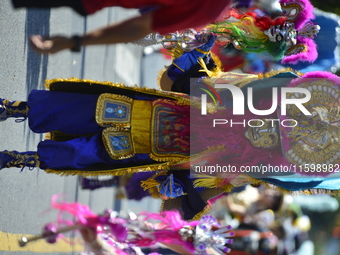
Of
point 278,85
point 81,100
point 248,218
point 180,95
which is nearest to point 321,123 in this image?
point 278,85

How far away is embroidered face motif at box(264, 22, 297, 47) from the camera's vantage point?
2256mm

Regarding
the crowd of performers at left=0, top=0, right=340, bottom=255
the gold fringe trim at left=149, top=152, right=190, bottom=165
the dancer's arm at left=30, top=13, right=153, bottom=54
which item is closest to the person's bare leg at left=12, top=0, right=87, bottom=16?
the crowd of performers at left=0, top=0, right=340, bottom=255

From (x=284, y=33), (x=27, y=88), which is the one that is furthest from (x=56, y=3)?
(x=27, y=88)

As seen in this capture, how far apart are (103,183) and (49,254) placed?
1.06 meters

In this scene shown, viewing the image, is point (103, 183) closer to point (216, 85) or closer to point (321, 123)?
point (216, 85)

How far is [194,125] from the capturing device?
223 cm

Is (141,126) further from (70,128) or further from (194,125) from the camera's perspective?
(70,128)

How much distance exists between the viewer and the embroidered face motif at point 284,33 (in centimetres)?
226

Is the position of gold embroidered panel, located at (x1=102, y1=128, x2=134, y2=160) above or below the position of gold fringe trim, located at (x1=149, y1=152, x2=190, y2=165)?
above

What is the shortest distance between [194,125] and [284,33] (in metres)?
0.74

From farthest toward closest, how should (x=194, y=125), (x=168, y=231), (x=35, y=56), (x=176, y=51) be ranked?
(x=35, y=56) → (x=168, y=231) → (x=176, y=51) → (x=194, y=125)

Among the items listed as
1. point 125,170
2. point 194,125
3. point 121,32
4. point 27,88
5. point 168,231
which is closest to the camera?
point 121,32

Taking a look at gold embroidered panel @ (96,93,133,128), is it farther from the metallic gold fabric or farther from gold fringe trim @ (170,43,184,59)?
gold fringe trim @ (170,43,184,59)

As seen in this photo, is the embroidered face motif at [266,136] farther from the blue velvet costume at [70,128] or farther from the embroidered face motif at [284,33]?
the blue velvet costume at [70,128]
